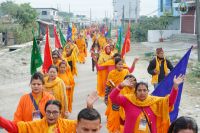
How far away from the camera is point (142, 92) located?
5.27m

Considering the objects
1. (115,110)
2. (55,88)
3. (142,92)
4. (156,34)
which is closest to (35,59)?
(55,88)

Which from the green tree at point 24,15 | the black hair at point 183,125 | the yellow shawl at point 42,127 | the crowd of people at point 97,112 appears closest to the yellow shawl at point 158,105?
the crowd of people at point 97,112

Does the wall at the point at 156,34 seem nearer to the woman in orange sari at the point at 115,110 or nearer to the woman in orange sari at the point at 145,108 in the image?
the woman in orange sari at the point at 115,110

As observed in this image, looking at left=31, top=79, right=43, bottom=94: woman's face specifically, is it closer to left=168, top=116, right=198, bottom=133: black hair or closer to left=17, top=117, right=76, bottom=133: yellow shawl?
left=17, top=117, right=76, bottom=133: yellow shawl

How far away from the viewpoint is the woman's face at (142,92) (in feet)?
17.3

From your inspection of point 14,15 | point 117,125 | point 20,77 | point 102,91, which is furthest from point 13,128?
point 14,15

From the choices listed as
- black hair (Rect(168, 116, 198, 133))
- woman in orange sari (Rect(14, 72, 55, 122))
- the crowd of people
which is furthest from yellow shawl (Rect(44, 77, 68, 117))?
black hair (Rect(168, 116, 198, 133))

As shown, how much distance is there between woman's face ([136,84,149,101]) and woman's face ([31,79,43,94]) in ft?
4.39

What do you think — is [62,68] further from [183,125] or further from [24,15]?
[24,15]

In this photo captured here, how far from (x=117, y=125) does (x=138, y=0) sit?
8127 centimetres

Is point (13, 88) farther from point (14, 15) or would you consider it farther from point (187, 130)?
point (14, 15)

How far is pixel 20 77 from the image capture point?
→ 1678 centimetres

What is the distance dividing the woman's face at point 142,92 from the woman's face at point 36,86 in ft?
4.39

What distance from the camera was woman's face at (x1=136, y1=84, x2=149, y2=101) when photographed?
17.3 feet
